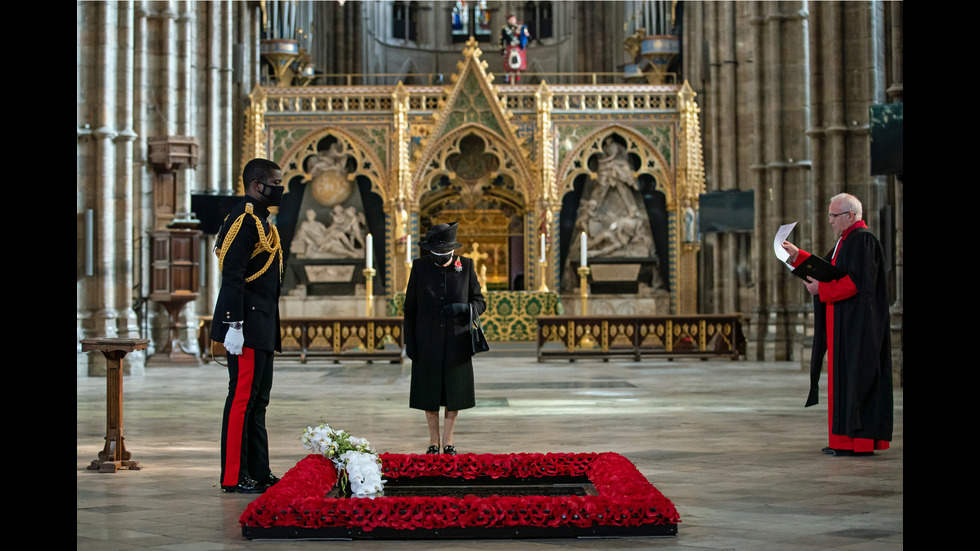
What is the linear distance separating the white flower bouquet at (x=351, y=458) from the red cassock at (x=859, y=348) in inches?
136

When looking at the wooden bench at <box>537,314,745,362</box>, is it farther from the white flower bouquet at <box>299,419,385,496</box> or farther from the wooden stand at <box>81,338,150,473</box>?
the white flower bouquet at <box>299,419,385,496</box>

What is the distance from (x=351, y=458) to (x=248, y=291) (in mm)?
1265

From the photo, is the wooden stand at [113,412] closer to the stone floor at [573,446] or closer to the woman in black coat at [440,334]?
the stone floor at [573,446]

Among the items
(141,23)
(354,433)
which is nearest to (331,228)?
(141,23)

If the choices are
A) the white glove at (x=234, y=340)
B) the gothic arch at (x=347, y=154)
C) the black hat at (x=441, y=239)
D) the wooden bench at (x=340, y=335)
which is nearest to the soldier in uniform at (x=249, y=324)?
the white glove at (x=234, y=340)

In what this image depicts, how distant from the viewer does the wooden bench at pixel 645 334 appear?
22.0 meters

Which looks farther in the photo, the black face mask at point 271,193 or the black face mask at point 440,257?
the black face mask at point 440,257

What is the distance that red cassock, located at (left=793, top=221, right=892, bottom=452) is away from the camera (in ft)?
27.1

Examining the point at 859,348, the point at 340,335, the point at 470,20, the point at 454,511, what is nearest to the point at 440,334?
the point at 454,511

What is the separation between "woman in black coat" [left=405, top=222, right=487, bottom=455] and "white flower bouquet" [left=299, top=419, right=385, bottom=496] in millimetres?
1397

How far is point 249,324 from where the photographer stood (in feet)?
22.4

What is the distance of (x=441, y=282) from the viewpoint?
816 centimetres

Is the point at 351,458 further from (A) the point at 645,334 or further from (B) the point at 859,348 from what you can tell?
(A) the point at 645,334
